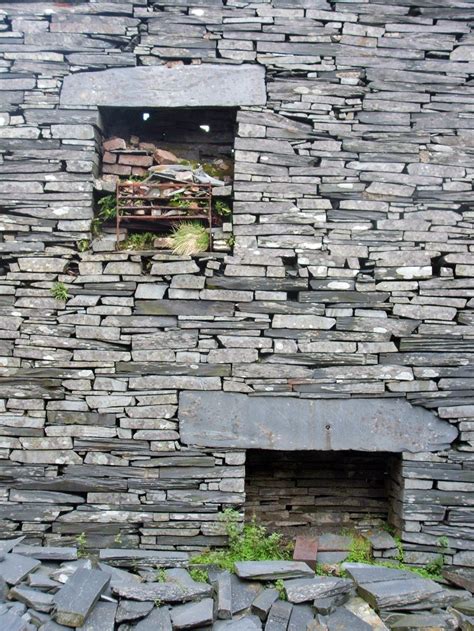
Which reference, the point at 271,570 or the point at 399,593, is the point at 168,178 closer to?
the point at 271,570

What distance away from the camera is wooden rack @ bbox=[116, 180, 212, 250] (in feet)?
17.0

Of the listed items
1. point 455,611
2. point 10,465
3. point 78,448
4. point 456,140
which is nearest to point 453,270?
point 456,140

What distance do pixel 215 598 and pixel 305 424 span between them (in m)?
1.58

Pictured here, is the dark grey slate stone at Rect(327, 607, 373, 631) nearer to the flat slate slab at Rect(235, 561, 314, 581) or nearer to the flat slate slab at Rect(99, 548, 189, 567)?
the flat slate slab at Rect(235, 561, 314, 581)

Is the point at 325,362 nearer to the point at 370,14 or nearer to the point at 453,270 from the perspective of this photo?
the point at 453,270

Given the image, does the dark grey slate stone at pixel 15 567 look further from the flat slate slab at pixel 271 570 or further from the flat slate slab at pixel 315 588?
the flat slate slab at pixel 315 588

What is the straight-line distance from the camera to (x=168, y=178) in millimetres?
5234

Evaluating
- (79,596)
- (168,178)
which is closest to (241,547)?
(79,596)

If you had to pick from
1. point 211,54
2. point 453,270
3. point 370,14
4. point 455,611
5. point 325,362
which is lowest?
point 455,611

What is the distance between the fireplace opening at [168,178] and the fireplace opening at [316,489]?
87.2 inches

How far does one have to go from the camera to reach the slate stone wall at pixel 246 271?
5.00 meters

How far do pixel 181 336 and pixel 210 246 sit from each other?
860 millimetres

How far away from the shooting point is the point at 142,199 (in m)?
5.27

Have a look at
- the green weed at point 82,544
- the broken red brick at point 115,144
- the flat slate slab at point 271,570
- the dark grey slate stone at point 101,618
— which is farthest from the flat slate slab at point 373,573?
the broken red brick at point 115,144
